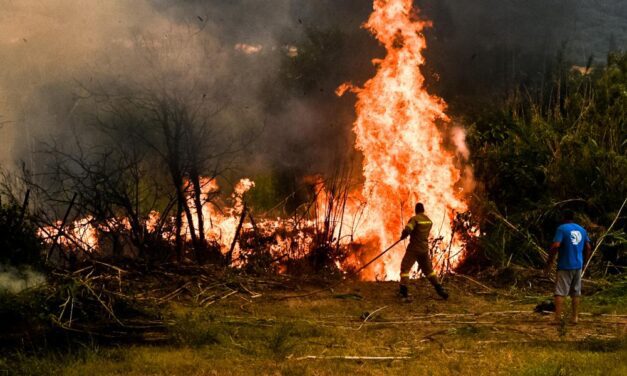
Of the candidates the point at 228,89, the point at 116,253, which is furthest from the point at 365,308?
the point at 228,89

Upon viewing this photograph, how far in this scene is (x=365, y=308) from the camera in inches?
429

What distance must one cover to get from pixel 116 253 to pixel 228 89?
21.1 ft

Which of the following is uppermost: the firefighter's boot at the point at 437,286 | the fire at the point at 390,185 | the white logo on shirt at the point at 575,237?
the fire at the point at 390,185

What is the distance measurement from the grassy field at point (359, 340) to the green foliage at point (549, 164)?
9.27 ft

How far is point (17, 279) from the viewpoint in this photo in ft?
25.7

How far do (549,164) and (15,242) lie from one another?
11899 millimetres

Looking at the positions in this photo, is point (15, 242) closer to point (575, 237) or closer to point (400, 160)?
point (575, 237)

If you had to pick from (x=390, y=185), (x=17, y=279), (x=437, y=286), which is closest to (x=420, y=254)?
(x=437, y=286)

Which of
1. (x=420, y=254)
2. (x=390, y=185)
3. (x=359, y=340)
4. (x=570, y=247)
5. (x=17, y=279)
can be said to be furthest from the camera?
(x=390, y=185)

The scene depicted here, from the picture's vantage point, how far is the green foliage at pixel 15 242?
7809mm

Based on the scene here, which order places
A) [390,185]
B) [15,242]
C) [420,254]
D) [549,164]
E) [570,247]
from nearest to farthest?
[15,242], [570,247], [420,254], [549,164], [390,185]

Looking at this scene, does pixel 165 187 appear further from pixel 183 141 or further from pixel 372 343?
pixel 372 343

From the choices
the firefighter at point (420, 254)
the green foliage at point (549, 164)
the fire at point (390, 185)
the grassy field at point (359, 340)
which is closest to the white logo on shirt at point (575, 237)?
the grassy field at point (359, 340)

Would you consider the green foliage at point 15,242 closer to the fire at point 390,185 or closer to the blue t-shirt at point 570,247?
the fire at point 390,185
